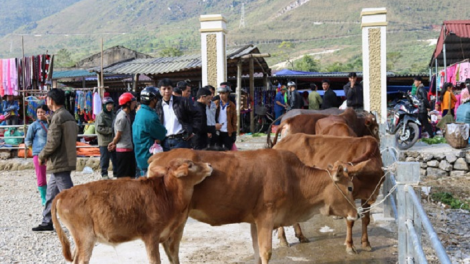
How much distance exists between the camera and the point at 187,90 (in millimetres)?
9219

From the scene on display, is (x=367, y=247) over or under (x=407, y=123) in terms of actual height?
under

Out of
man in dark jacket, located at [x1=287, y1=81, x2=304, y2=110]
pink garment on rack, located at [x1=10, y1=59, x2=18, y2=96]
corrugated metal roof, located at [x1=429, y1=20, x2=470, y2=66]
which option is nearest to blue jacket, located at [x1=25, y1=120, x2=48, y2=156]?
pink garment on rack, located at [x1=10, y1=59, x2=18, y2=96]

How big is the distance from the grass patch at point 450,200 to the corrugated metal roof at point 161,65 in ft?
26.7

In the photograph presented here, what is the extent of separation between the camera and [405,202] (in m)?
5.12

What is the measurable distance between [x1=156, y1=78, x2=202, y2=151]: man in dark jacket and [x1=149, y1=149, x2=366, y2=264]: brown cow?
243 cm

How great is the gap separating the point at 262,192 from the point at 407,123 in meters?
9.86

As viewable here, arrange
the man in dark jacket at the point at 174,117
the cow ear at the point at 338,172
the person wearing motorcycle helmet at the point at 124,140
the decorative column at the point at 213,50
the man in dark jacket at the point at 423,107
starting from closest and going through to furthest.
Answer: the cow ear at the point at 338,172, the man in dark jacket at the point at 174,117, the person wearing motorcycle helmet at the point at 124,140, the man in dark jacket at the point at 423,107, the decorative column at the point at 213,50

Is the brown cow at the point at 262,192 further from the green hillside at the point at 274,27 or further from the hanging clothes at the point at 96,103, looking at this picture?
the green hillside at the point at 274,27

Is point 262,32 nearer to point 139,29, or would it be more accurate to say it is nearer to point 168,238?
point 139,29

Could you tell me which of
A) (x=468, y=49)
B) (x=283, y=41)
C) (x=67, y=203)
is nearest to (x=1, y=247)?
(x=67, y=203)

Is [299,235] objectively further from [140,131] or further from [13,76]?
[13,76]

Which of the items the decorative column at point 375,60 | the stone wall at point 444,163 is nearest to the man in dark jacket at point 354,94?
the decorative column at point 375,60

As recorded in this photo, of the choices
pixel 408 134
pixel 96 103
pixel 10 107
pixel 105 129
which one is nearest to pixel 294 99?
pixel 408 134

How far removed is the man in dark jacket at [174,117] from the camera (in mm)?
8383
